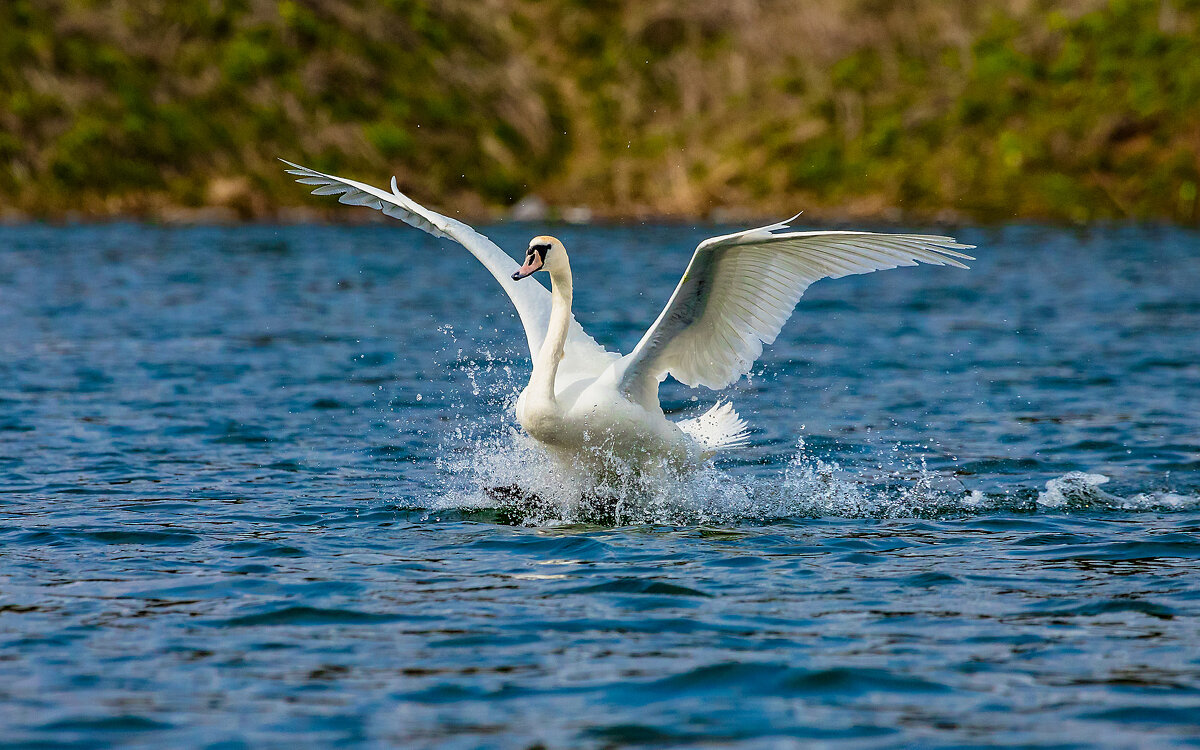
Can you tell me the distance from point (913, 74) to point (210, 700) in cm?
5098

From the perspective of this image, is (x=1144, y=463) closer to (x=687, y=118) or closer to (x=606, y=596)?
(x=606, y=596)

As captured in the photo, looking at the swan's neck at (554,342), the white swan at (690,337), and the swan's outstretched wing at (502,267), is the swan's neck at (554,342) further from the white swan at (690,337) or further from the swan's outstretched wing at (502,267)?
the swan's outstretched wing at (502,267)

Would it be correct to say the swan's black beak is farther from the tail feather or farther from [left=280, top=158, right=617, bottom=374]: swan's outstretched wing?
the tail feather

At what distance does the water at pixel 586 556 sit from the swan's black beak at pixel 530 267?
5.12 feet

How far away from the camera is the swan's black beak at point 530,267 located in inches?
359

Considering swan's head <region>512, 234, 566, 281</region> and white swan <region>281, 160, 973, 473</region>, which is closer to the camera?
white swan <region>281, 160, 973, 473</region>

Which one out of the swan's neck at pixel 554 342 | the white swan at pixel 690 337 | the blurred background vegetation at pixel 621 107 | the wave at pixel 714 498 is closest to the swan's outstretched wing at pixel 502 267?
the white swan at pixel 690 337

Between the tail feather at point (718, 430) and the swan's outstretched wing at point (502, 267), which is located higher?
the swan's outstretched wing at point (502, 267)

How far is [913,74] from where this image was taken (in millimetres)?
53688

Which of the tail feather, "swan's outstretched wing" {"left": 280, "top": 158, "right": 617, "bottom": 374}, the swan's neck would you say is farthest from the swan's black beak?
the tail feather

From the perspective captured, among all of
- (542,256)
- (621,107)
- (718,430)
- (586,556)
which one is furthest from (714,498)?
(621,107)

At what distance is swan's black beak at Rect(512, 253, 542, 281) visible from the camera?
912 centimetres

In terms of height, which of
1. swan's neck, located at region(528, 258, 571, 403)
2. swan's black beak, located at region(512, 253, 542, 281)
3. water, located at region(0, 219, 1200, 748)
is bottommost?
water, located at region(0, 219, 1200, 748)

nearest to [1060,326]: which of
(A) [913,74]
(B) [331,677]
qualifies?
(B) [331,677]
